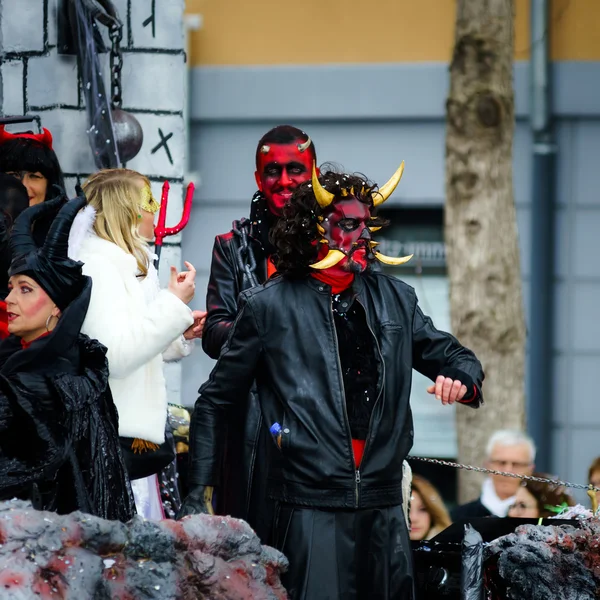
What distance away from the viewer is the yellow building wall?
11.5m

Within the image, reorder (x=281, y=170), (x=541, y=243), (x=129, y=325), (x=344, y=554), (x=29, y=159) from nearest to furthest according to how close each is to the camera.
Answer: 1. (x=344, y=554)
2. (x=129, y=325)
3. (x=29, y=159)
4. (x=281, y=170)
5. (x=541, y=243)

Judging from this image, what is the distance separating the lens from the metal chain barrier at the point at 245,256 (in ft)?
17.0

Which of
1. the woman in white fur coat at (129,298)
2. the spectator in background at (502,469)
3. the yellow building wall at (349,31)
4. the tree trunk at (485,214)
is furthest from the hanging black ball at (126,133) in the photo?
the yellow building wall at (349,31)

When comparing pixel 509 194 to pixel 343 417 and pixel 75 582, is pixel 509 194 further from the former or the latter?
pixel 75 582

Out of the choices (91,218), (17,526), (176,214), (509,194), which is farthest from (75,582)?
(509,194)

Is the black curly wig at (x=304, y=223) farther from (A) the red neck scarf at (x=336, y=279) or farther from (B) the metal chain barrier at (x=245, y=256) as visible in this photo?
(B) the metal chain barrier at (x=245, y=256)

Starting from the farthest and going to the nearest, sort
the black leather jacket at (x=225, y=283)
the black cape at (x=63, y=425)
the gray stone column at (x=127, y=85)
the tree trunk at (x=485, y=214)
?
the tree trunk at (x=485, y=214) < the gray stone column at (x=127, y=85) < the black leather jacket at (x=225, y=283) < the black cape at (x=63, y=425)

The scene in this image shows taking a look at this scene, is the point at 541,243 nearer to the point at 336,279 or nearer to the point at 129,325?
the point at 336,279

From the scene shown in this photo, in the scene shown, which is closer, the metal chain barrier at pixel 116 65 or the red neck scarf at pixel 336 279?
the red neck scarf at pixel 336 279

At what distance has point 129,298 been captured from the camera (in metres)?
4.55

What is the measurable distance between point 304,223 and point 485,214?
4468 millimetres

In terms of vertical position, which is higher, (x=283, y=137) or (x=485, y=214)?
(x=283, y=137)

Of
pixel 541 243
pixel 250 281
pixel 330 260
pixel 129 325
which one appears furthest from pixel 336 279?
pixel 541 243

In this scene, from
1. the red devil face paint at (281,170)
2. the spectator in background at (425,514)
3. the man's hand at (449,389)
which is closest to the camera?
the man's hand at (449,389)
